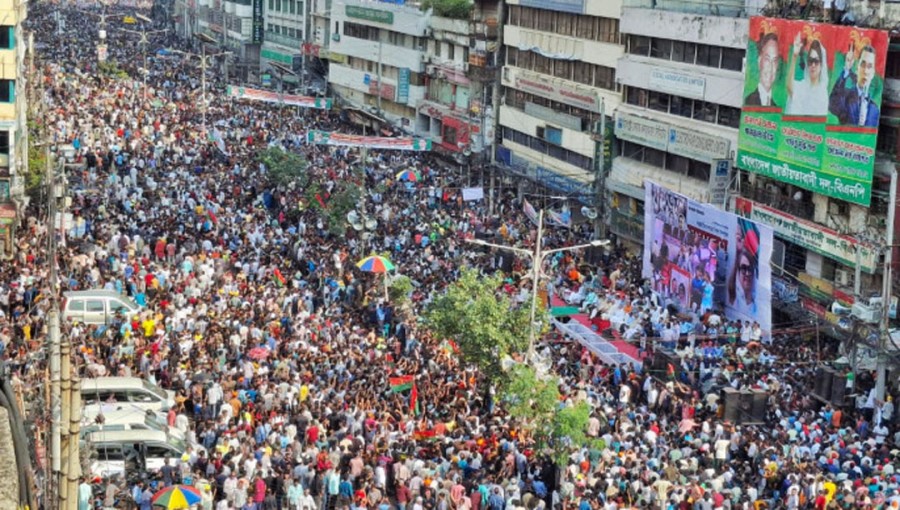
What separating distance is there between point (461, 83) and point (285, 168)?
39.9ft

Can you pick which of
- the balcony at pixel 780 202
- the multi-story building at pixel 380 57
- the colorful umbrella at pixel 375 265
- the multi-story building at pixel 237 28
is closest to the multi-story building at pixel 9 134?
the colorful umbrella at pixel 375 265

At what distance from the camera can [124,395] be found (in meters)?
30.8

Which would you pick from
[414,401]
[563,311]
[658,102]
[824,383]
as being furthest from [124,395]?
[658,102]

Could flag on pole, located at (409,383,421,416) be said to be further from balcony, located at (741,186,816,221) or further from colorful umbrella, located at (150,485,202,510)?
balcony, located at (741,186,816,221)

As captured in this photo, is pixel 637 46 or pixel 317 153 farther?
pixel 317 153

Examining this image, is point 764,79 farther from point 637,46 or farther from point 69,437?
point 69,437

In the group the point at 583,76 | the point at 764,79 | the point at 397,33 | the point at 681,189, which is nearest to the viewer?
the point at 764,79

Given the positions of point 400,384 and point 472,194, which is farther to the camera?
point 472,194

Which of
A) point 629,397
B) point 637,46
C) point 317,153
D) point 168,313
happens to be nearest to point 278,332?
point 168,313

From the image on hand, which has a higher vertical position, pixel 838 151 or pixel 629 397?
pixel 838 151

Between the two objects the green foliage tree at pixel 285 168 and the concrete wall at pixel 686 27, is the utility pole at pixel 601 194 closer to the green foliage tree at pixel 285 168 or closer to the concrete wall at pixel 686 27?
the concrete wall at pixel 686 27

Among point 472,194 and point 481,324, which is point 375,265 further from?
point 472,194

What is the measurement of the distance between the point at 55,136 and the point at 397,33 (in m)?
17.1

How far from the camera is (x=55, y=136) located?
64125mm
